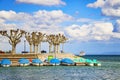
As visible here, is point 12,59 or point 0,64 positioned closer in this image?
point 0,64

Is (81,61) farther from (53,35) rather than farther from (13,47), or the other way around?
(53,35)

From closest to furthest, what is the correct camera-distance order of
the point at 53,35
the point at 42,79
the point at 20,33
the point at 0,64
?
the point at 42,79 → the point at 0,64 → the point at 20,33 → the point at 53,35

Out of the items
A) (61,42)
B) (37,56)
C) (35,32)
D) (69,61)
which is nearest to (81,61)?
(69,61)

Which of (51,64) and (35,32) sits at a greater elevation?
(35,32)

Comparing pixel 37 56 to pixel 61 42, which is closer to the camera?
pixel 37 56

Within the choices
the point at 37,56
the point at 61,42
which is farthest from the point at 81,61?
the point at 61,42

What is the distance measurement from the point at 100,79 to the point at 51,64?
137ft

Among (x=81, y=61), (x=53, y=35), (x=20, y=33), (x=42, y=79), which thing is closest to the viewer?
(x=42, y=79)

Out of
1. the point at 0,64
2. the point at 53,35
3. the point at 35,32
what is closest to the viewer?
the point at 0,64

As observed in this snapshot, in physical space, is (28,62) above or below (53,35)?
below

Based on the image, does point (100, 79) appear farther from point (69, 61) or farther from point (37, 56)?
point (37, 56)

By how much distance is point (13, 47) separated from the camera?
111 m

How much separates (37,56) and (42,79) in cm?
5172

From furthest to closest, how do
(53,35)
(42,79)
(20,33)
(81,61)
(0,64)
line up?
(53,35) → (20,33) → (81,61) → (0,64) → (42,79)
